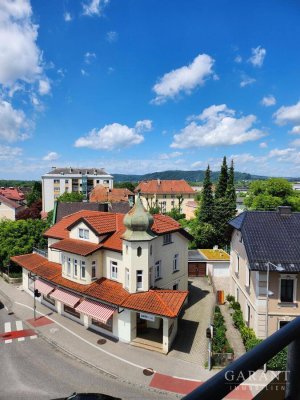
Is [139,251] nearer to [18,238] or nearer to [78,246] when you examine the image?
[78,246]

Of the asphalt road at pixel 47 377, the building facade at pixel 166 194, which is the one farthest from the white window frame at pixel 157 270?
the building facade at pixel 166 194

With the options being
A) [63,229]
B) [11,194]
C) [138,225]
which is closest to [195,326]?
[138,225]

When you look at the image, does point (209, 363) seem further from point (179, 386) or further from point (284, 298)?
point (284, 298)

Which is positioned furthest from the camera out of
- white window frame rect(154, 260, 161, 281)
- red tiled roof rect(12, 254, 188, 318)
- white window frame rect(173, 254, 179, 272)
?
white window frame rect(173, 254, 179, 272)

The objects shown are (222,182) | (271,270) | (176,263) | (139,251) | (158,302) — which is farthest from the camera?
(222,182)

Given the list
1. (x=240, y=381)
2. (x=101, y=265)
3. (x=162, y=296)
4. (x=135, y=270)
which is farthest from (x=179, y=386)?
(x=240, y=381)

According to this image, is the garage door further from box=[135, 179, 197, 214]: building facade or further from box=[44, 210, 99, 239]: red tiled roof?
box=[135, 179, 197, 214]: building facade

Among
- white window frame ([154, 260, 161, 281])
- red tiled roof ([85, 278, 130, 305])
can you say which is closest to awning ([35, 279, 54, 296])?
red tiled roof ([85, 278, 130, 305])
